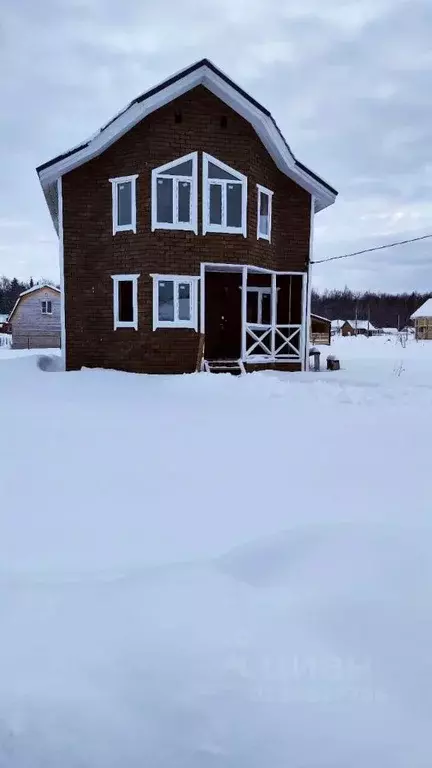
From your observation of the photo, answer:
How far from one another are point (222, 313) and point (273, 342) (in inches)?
87.6

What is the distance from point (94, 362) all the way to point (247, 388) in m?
6.48

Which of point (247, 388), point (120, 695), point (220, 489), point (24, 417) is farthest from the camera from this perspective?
point (247, 388)

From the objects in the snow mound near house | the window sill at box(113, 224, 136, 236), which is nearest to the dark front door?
the window sill at box(113, 224, 136, 236)

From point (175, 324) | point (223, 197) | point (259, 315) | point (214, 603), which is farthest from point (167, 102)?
point (214, 603)

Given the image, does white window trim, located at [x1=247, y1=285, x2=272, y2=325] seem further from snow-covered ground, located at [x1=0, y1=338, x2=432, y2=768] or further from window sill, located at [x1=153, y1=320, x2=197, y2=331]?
snow-covered ground, located at [x1=0, y1=338, x2=432, y2=768]

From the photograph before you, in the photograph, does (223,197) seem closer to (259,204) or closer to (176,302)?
(259,204)

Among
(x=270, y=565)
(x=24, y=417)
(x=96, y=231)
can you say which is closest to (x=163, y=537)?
(x=270, y=565)

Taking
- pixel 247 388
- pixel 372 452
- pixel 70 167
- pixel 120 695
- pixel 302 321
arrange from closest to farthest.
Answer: pixel 120 695 < pixel 372 452 < pixel 247 388 < pixel 70 167 < pixel 302 321

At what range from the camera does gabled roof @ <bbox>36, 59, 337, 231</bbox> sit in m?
13.1

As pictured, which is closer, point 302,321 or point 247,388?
point 247,388

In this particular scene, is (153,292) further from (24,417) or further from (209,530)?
(209,530)

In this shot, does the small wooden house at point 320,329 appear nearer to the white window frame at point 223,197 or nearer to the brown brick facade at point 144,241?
the white window frame at point 223,197

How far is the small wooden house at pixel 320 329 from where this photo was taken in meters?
40.5

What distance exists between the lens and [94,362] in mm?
14961
